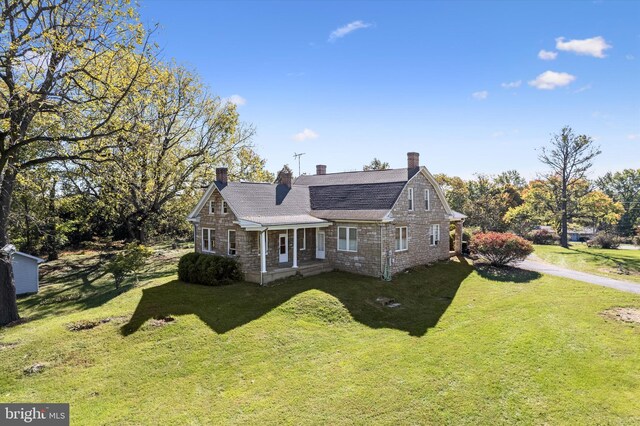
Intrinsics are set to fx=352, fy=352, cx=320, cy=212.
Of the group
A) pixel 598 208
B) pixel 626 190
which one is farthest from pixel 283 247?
→ pixel 626 190

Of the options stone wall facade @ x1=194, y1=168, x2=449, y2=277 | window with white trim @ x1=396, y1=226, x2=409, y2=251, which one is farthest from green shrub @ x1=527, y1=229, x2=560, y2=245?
window with white trim @ x1=396, y1=226, x2=409, y2=251

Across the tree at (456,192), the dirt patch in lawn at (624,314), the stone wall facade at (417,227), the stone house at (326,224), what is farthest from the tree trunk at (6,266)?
the tree at (456,192)

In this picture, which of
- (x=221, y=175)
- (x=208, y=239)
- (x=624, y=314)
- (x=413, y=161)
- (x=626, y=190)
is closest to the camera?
(x=624, y=314)

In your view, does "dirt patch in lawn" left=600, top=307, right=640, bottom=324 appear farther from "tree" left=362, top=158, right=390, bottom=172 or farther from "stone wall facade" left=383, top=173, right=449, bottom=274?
"tree" left=362, top=158, right=390, bottom=172

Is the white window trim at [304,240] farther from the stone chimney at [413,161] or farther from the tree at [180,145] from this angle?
the tree at [180,145]

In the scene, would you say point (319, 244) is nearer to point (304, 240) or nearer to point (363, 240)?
point (304, 240)

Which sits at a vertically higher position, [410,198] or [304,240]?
[410,198]

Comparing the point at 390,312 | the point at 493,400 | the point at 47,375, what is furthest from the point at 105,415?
the point at 390,312

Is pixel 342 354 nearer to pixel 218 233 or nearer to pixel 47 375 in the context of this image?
pixel 47 375
